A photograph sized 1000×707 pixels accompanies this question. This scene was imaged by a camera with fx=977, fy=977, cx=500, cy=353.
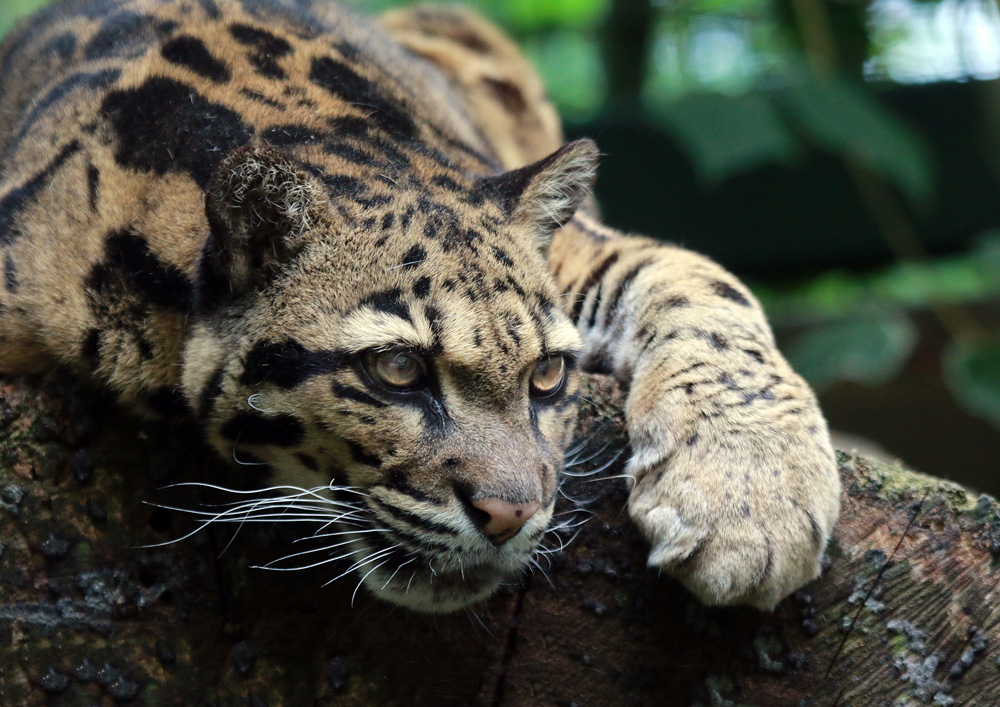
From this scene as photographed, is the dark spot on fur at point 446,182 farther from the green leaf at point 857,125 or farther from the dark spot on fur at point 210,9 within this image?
the green leaf at point 857,125

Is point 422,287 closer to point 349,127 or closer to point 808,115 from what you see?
point 349,127

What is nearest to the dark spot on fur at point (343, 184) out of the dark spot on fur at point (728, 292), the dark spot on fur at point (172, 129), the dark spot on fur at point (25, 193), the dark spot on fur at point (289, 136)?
the dark spot on fur at point (289, 136)

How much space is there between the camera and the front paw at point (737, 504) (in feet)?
9.93

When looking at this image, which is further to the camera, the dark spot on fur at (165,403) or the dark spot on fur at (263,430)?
the dark spot on fur at (165,403)

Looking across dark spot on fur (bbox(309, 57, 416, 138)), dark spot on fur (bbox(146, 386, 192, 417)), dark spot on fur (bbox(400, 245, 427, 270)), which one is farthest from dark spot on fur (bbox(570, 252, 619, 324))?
dark spot on fur (bbox(146, 386, 192, 417))

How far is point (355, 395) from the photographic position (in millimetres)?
3029

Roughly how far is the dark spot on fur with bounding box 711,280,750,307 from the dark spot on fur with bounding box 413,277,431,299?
1.49m

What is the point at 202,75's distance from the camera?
379 centimetres

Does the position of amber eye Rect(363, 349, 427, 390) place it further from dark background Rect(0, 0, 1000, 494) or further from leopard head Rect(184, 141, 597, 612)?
dark background Rect(0, 0, 1000, 494)

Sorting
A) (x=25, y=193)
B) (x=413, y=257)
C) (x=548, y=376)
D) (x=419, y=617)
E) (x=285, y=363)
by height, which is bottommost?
(x=419, y=617)

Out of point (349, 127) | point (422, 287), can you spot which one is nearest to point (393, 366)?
point (422, 287)

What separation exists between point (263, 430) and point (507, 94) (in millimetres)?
5154

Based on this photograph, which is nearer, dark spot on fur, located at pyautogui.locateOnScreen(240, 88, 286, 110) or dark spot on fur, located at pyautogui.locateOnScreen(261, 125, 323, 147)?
dark spot on fur, located at pyautogui.locateOnScreen(261, 125, 323, 147)

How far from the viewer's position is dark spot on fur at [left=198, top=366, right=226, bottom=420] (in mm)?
3168
